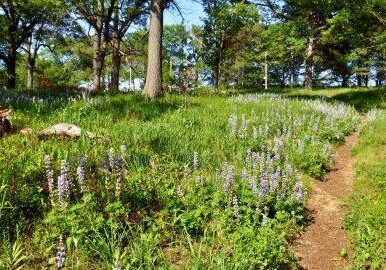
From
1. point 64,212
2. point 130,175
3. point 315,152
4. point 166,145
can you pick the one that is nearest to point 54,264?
point 64,212

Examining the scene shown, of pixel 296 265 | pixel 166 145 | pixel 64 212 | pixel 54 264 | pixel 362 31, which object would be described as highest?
pixel 362 31

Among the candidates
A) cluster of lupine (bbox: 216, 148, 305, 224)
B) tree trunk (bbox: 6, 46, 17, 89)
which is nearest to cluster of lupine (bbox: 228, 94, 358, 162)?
cluster of lupine (bbox: 216, 148, 305, 224)

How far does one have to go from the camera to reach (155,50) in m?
13.4

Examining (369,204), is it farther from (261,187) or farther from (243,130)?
(243,130)

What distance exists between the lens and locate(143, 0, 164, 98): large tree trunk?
13.3 meters

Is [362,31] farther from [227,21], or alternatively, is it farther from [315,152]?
[315,152]

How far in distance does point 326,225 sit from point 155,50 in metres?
9.24

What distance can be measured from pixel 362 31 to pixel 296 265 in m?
23.0

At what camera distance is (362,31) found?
2408 cm

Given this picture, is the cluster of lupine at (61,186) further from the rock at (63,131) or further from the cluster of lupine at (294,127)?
the cluster of lupine at (294,127)

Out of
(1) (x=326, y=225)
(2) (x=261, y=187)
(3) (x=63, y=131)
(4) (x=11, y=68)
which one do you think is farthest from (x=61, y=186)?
(4) (x=11, y=68)

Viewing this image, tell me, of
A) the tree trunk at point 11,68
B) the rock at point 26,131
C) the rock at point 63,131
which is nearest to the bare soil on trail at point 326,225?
the rock at point 63,131

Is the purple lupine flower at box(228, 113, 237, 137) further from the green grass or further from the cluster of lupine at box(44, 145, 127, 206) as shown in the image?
the cluster of lupine at box(44, 145, 127, 206)

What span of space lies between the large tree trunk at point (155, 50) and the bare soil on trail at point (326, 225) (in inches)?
276
